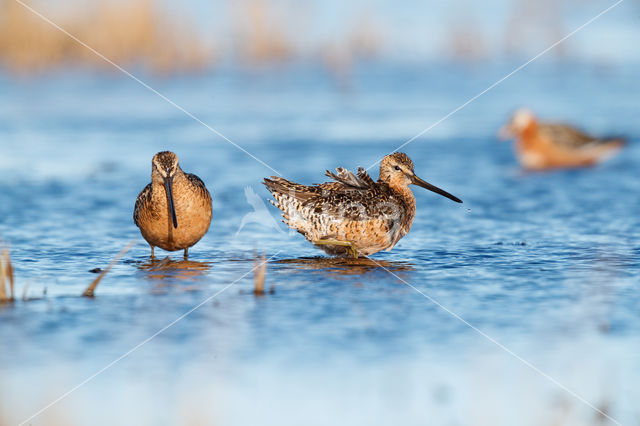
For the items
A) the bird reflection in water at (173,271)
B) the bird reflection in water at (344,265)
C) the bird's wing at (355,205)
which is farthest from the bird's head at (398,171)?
the bird reflection in water at (173,271)

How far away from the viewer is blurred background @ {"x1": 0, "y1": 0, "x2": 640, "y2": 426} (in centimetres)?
432

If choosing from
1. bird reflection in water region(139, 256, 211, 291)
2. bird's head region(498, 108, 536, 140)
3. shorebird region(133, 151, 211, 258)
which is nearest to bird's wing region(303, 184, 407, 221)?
shorebird region(133, 151, 211, 258)

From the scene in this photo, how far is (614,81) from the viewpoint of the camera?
19.7 meters

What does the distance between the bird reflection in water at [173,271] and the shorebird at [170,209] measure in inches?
5.4

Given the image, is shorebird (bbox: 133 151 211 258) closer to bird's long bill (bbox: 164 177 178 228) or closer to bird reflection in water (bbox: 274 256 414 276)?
bird's long bill (bbox: 164 177 178 228)

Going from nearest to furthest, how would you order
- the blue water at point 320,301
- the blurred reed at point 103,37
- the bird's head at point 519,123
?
1. the blue water at point 320,301
2. the bird's head at point 519,123
3. the blurred reed at point 103,37

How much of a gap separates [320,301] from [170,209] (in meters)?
1.64

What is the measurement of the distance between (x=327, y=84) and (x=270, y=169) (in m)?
8.26

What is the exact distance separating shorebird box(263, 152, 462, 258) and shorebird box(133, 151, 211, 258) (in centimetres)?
67

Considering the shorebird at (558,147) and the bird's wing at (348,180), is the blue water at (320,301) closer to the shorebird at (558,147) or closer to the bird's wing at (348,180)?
the shorebird at (558,147)

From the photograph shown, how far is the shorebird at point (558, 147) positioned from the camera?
12.3 metres

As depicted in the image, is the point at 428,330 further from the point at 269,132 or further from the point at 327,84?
the point at 327,84

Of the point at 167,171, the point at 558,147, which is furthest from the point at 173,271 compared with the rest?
the point at 558,147

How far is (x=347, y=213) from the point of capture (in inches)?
271
